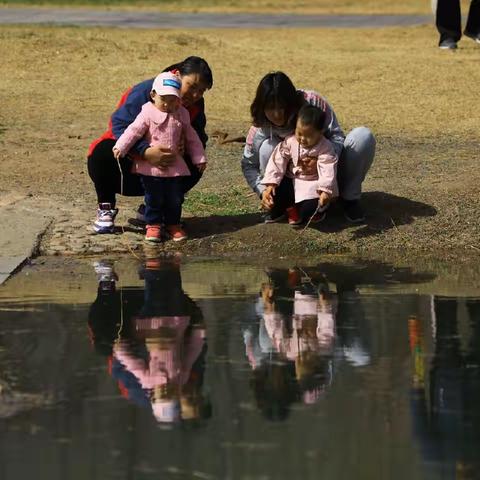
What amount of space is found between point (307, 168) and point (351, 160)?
1.13 feet

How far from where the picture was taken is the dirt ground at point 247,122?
9781 millimetres

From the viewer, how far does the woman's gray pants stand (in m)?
9.77

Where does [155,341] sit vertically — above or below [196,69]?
below

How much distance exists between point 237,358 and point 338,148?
10.8 ft

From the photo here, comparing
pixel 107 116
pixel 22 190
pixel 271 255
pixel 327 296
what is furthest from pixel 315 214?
pixel 107 116

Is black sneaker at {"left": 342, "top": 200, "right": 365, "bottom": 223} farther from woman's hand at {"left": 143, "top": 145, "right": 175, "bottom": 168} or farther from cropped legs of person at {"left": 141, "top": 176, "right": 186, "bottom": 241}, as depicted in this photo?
woman's hand at {"left": 143, "top": 145, "right": 175, "bottom": 168}

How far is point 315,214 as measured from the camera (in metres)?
9.75

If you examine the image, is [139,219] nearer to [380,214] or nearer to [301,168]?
[301,168]

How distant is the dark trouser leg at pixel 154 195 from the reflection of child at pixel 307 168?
69cm

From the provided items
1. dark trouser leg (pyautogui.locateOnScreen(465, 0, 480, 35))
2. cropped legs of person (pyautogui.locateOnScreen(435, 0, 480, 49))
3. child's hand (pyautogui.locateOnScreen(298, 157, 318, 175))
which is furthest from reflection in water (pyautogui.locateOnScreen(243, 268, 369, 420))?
dark trouser leg (pyautogui.locateOnScreen(465, 0, 480, 35))

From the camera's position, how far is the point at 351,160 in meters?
9.78

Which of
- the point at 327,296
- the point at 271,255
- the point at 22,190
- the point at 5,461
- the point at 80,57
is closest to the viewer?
the point at 5,461

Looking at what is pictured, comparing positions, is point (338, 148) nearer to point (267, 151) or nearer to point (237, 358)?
point (267, 151)

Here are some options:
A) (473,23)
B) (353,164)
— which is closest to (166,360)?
(353,164)
